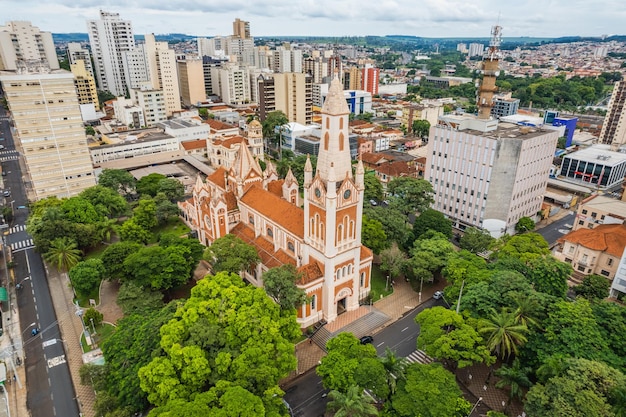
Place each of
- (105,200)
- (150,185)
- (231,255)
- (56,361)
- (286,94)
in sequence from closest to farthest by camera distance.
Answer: (56,361), (231,255), (105,200), (150,185), (286,94)

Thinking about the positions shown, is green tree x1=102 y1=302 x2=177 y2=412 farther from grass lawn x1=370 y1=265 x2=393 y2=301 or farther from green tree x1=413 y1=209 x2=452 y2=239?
green tree x1=413 y1=209 x2=452 y2=239

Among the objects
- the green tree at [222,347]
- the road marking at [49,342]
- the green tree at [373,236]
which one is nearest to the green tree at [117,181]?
the road marking at [49,342]

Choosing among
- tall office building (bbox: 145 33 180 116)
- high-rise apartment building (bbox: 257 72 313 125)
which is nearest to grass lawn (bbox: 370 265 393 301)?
high-rise apartment building (bbox: 257 72 313 125)

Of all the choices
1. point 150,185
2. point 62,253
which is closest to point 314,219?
point 62,253

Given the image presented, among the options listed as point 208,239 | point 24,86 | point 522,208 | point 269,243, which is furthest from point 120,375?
A: point 522,208

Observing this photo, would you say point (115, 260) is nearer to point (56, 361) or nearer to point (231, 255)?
point (56, 361)
